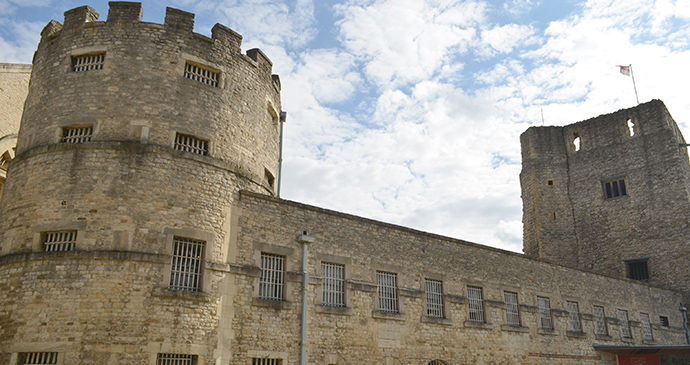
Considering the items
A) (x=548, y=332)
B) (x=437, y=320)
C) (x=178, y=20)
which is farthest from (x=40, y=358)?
(x=548, y=332)

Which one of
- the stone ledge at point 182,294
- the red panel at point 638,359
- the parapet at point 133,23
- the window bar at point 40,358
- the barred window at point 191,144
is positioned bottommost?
the window bar at point 40,358

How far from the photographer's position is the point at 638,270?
1228 inches

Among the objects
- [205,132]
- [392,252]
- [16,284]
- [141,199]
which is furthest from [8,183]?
[392,252]

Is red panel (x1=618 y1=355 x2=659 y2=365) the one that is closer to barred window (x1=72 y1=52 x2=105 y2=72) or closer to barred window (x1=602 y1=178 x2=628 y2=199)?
barred window (x1=602 y1=178 x2=628 y2=199)

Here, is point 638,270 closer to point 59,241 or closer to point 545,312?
point 545,312

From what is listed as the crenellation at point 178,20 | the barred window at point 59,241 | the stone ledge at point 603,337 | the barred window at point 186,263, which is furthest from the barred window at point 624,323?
the barred window at point 59,241

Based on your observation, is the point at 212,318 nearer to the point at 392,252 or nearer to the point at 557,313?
the point at 392,252

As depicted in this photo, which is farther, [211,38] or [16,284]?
[211,38]

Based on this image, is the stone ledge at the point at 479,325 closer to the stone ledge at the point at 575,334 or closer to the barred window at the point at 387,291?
the barred window at the point at 387,291

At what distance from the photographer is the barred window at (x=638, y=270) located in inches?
1218

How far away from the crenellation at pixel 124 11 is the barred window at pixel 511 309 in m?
16.3

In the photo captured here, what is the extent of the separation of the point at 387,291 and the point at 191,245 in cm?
676

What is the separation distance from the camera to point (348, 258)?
16.8 m

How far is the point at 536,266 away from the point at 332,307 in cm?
1132
